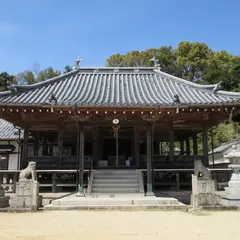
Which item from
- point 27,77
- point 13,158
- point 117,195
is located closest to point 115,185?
point 117,195

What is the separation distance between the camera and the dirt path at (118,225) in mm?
5828

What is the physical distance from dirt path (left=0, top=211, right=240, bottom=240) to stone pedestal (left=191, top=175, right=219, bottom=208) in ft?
2.65

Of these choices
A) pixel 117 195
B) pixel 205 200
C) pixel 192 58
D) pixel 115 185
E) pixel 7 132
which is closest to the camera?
pixel 205 200

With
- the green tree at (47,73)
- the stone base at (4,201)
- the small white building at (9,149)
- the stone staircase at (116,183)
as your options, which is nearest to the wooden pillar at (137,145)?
the stone staircase at (116,183)

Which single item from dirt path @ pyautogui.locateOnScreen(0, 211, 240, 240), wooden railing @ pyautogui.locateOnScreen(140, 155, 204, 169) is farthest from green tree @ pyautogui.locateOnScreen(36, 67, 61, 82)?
dirt path @ pyautogui.locateOnScreen(0, 211, 240, 240)

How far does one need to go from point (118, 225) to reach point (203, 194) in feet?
13.1

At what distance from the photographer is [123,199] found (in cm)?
1038

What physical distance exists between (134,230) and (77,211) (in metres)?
3.55

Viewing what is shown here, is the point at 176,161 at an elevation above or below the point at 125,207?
above

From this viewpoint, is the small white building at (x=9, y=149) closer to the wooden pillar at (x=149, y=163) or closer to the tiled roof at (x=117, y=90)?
the tiled roof at (x=117, y=90)

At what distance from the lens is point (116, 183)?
12.5 meters

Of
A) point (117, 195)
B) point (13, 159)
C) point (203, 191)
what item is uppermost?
point (13, 159)

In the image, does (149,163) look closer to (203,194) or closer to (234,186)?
(203,194)

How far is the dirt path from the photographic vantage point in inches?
229
